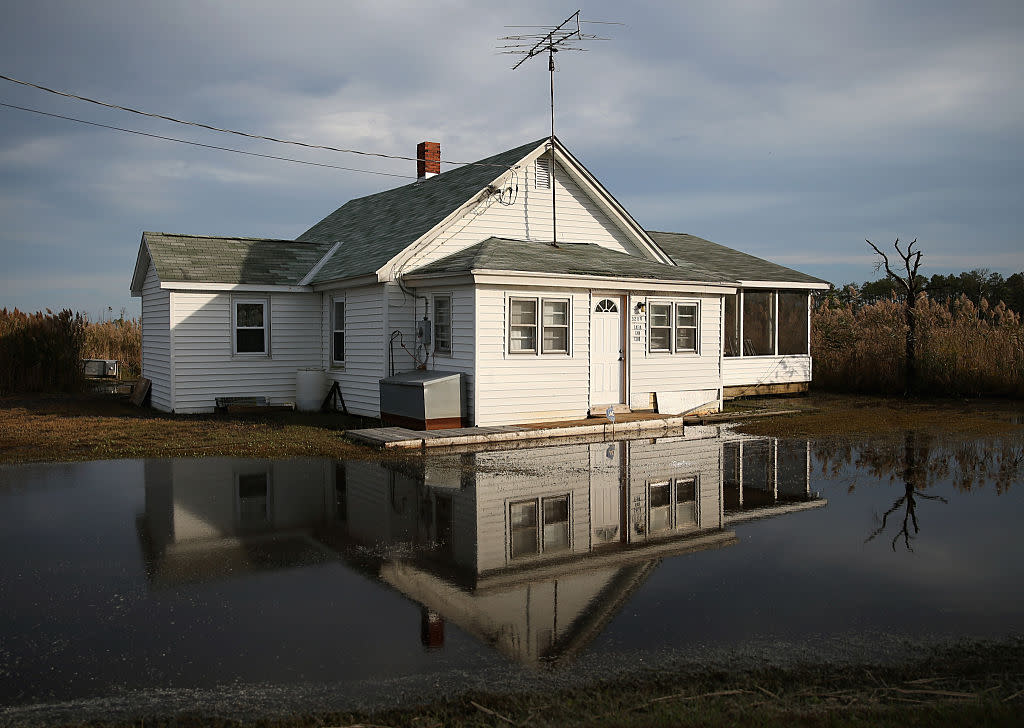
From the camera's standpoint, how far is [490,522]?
28.6 ft

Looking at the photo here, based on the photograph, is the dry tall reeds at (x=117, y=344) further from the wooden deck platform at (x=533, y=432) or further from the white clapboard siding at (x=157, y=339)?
the wooden deck platform at (x=533, y=432)

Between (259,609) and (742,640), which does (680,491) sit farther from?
(259,609)

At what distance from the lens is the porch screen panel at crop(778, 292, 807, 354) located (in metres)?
23.2

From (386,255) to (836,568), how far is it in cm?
1251

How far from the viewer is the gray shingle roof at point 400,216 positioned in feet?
59.5

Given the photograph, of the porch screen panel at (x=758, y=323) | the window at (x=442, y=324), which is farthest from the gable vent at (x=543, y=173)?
the porch screen panel at (x=758, y=323)

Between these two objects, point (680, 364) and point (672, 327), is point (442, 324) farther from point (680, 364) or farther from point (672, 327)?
point (680, 364)

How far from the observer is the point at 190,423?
54.7ft

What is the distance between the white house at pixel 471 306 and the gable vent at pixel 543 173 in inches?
1.4

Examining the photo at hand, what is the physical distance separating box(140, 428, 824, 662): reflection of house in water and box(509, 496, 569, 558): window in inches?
1.0

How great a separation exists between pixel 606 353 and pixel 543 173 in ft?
15.1

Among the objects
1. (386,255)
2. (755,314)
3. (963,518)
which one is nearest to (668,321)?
(755,314)

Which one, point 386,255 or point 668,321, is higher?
point 386,255

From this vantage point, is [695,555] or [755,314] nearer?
[695,555]
